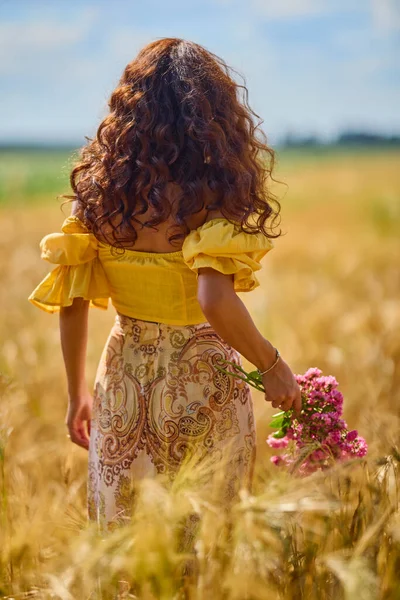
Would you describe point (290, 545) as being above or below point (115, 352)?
below

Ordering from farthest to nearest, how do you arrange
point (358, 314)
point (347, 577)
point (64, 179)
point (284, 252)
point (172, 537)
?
point (284, 252)
point (358, 314)
point (64, 179)
point (172, 537)
point (347, 577)

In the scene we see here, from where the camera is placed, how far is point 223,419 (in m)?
1.58

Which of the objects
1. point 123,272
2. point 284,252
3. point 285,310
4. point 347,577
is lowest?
point 347,577

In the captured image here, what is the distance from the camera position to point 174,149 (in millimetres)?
1462

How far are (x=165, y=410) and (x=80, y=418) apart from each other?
1.26 feet

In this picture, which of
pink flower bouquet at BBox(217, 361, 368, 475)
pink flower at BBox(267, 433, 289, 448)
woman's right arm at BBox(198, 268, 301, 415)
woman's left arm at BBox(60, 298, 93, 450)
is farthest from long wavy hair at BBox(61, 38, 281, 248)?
pink flower at BBox(267, 433, 289, 448)

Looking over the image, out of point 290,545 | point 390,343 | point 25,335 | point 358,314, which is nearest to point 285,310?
point 358,314

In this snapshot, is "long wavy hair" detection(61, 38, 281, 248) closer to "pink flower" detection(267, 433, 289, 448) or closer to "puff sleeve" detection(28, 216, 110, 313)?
"puff sleeve" detection(28, 216, 110, 313)

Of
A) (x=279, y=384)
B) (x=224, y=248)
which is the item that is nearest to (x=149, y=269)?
(x=224, y=248)

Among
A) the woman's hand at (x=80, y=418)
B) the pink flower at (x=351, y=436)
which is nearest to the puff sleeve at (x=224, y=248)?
the pink flower at (x=351, y=436)

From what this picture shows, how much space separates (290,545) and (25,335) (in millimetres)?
2516

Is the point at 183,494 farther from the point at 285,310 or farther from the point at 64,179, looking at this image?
the point at 285,310

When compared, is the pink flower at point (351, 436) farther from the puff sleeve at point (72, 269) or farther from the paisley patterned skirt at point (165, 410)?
the puff sleeve at point (72, 269)

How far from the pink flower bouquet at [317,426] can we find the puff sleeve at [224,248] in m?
0.21
